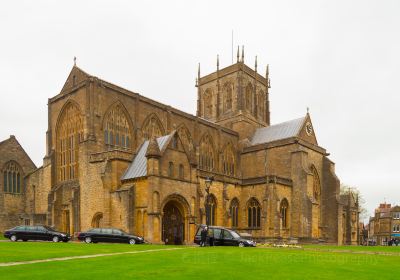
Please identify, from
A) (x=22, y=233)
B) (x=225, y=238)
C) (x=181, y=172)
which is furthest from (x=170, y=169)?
(x=22, y=233)

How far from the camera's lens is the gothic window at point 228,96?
219ft

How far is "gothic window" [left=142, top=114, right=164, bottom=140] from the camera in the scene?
46.2 m

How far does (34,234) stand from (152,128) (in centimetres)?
1956

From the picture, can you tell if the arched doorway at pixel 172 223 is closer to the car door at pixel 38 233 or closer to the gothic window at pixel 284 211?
the car door at pixel 38 233

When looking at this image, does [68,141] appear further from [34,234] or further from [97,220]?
[34,234]

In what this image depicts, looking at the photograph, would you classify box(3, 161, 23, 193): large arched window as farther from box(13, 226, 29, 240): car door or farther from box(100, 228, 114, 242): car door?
box(100, 228, 114, 242): car door

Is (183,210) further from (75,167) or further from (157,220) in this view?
(75,167)

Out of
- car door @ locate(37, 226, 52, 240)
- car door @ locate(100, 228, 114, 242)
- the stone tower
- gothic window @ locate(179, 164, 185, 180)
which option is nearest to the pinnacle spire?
gothic window @ locate(179, 164, 185, 180)

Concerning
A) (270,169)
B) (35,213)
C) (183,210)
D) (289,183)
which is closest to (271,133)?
(270,169)

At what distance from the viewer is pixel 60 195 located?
132 ft

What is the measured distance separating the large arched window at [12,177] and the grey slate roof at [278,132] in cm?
3071

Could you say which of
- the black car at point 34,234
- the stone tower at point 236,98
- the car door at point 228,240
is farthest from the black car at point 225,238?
the stone tower at point 236,98

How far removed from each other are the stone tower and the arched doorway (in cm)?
2779

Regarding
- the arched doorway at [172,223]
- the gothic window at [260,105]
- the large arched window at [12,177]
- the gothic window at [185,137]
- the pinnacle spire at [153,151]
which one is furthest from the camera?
the gothic window at [260,105]
